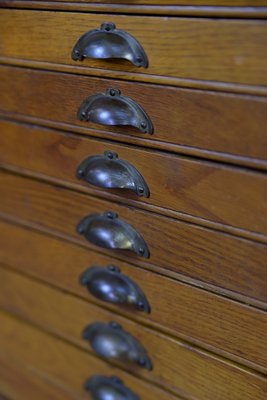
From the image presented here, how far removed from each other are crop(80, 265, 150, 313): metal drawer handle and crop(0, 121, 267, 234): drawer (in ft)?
0.40

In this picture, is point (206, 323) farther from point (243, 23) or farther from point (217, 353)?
point (243, 23)

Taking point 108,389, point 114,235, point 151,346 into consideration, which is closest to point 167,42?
point 114,235

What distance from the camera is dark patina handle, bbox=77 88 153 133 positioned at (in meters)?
0.62

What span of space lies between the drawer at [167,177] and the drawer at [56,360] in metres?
0.31

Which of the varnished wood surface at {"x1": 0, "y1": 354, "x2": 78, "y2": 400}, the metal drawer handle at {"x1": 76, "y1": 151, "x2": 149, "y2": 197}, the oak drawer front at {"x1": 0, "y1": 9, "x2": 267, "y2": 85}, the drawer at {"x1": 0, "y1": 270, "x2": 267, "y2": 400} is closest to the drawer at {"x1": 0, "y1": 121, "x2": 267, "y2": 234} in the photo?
the metal drawer handle at {"x1": 76, "y1": 151, "x2": 149, "y2": 197}

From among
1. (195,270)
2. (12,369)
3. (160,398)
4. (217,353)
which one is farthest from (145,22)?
(12,369)

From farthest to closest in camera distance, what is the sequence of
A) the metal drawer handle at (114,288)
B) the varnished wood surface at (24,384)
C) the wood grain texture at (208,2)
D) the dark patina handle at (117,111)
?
the varnished wood surface at (24,384) < the metal drawer handle at (114,288) < the dark patina handle at (117,111) < the wood grain texture at (208,2)

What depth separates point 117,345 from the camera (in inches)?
30.2

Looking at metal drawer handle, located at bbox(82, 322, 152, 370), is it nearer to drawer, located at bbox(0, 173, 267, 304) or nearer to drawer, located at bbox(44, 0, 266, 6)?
drawer, located at bbox(0, 173, 267, 304)

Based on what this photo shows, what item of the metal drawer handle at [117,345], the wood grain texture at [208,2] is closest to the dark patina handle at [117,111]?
the wood grain texture at [208,2]

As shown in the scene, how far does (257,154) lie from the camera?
0.55 metres

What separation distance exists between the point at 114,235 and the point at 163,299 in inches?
4.4

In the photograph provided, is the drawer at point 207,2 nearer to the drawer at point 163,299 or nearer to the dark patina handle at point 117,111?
the dark patina handle at point 117,111

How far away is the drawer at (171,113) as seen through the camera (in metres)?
0.55
